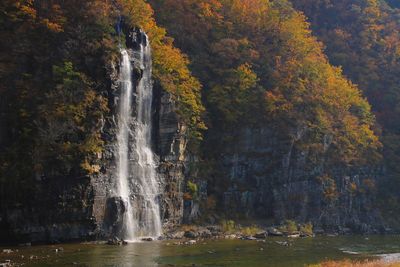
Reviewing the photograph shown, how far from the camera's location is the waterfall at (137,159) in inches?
1951

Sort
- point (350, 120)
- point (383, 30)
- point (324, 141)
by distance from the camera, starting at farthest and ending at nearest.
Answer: point (383, 30) < point (350, 120) < point (324, 141)

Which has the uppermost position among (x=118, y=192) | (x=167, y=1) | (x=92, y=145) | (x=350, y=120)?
(x=167, y=1)

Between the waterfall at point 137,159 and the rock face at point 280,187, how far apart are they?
12.1 metres

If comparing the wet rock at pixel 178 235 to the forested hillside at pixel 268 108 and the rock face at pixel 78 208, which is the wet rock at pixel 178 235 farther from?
the forested hillside at pixel 268 108

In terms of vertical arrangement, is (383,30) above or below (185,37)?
above

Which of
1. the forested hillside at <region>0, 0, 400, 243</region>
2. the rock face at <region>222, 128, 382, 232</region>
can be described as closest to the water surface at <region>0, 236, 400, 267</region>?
the forested hillside at <region>0, 0, 400, 243</region>

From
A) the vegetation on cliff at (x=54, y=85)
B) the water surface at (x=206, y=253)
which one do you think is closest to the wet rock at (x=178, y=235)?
the water surface at (x=206, y=253)

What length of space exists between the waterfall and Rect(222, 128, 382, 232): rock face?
39.7 ft

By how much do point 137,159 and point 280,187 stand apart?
19.2 m

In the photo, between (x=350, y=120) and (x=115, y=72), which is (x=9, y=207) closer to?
(x=115, y=72)

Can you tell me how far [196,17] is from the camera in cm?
7388

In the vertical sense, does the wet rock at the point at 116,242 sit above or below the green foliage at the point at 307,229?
below

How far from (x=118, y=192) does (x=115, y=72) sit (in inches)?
433

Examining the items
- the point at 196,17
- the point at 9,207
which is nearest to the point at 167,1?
the point at 196,17
